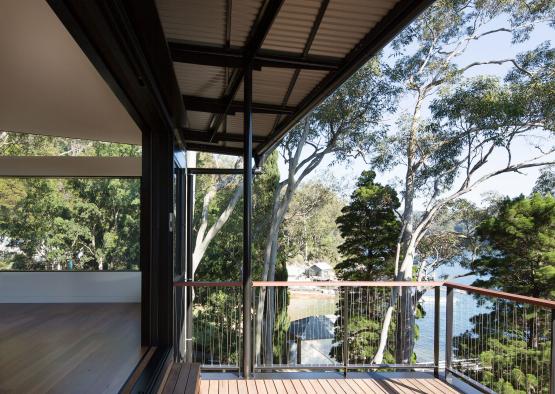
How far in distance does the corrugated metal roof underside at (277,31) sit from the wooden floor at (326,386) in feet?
8.48

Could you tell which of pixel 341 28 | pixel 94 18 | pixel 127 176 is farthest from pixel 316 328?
pixel 94 18

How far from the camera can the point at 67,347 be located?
4004mm

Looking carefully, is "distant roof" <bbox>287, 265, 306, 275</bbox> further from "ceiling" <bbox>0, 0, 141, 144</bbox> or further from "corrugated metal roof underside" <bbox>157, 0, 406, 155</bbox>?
"corrugated metal roof underside" <bbox>157, 0, 406, 155</bbox>

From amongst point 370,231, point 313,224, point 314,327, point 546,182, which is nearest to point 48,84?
point 314,327

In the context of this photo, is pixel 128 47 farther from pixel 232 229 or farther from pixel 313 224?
pixel 313 224

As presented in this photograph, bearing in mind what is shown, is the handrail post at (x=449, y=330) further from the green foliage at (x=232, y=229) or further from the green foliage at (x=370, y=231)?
the green foliage at (x=232, y=229)

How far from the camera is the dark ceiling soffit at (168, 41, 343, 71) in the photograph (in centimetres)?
333

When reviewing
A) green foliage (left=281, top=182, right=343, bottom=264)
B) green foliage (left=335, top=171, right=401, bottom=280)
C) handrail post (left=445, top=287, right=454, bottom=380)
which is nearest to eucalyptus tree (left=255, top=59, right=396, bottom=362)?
green foliage (left=281, top=182, right=343, bottom=264)

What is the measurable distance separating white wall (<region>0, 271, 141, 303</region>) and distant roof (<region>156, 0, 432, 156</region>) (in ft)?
10.8

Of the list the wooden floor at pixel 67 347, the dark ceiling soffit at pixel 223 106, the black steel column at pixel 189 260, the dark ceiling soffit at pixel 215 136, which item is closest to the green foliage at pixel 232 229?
the black steel column at pixel 189 260

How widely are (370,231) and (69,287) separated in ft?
30.5

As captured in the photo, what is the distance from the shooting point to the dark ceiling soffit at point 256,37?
8.66 ft

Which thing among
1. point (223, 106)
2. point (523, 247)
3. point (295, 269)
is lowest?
point (295, 269)

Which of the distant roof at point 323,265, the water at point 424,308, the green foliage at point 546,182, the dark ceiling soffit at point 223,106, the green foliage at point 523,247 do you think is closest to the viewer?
the dark ceiling soffit at point 223,106
